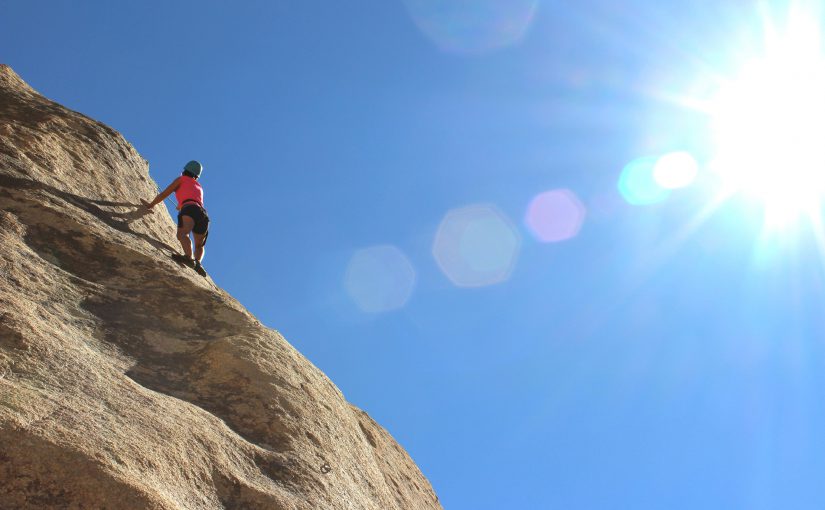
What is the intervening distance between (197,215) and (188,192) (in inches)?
18.8

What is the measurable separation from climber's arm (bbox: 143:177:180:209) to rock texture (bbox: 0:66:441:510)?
26 cm

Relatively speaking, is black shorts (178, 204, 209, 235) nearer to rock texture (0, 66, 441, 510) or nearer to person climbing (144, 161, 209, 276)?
person climbing (144, 161, 209, 276)

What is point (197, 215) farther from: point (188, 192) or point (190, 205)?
Result: point (188, 192)

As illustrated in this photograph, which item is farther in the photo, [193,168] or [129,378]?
[193,168]

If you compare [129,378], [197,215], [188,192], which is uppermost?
[188,192]

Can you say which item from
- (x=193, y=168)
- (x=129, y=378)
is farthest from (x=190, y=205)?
(x=129, y=378)

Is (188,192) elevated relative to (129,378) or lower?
elevated

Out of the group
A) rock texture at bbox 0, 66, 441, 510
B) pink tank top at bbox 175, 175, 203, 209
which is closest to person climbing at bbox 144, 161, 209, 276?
pink tank top at bbox 175, 175, 203, 209

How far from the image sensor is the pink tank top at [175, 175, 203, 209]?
12383mm

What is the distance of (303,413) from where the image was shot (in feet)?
25.8

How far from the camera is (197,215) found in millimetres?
12258

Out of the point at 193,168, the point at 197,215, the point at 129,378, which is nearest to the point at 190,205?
the point at 197,215

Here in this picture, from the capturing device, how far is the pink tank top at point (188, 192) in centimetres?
1238

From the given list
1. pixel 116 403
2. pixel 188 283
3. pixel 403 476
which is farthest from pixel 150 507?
pixel 403 476
